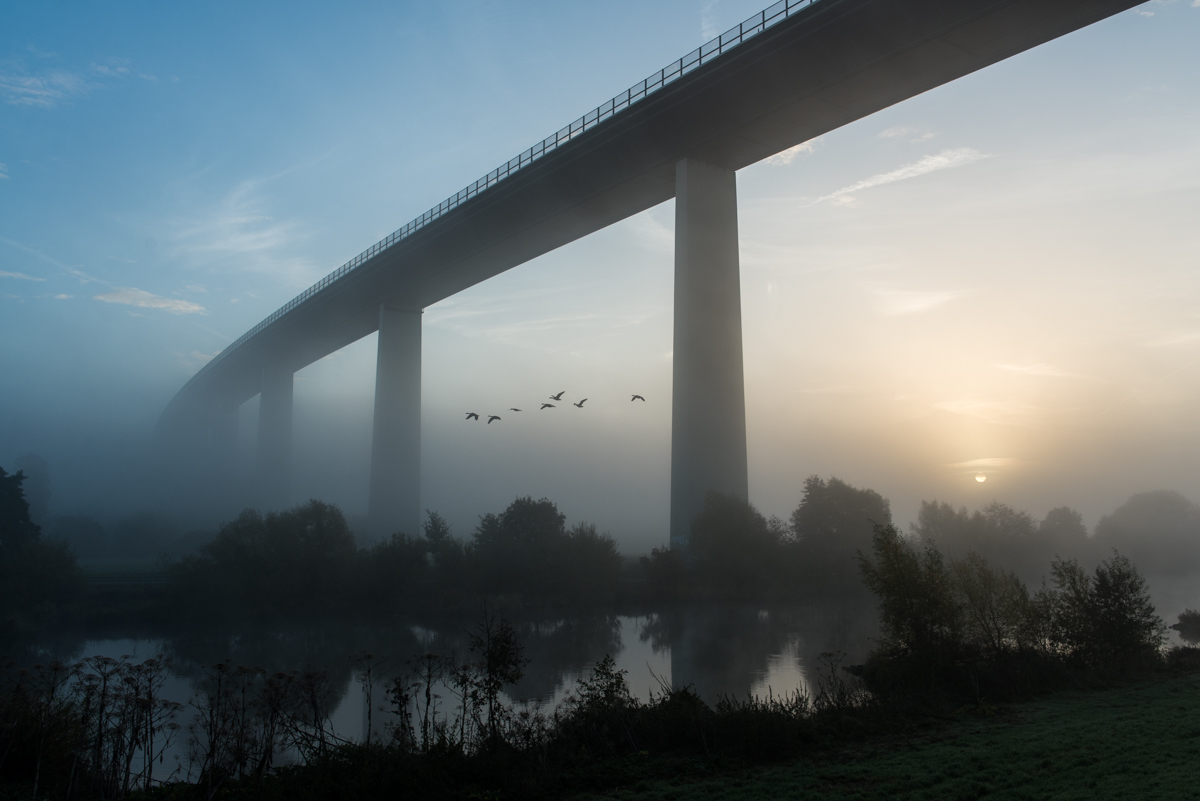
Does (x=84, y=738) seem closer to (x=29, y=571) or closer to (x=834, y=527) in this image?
(x=29, y=571)

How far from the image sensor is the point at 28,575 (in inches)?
1013

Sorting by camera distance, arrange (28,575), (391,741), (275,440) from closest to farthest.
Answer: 1. (391,741)
2. (28,575)
3. (275,440)

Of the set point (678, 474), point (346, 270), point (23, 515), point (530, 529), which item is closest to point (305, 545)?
point (530, 529)

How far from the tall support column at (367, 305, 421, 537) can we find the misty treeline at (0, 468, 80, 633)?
1582 centimetres

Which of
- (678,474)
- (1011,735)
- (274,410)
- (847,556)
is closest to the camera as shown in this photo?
(1011,735)

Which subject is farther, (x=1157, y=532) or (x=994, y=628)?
(x=1157, y=532)

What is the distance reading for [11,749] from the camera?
332 inches

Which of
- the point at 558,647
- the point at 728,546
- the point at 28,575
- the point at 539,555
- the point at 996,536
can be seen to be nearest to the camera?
the point at 558,647

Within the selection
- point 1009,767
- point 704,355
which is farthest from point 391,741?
point 704,355

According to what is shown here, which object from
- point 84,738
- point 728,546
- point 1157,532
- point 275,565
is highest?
point 1157,532

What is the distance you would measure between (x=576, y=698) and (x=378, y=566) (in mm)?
18468

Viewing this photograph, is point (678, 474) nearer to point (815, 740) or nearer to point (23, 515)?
point (815, 740)

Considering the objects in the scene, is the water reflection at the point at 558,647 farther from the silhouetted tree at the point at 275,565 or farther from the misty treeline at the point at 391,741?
the misty treeline at the point at 391,741

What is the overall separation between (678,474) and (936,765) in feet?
63.5
